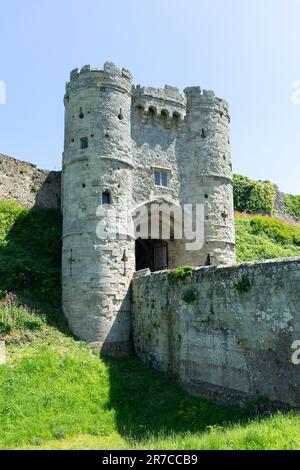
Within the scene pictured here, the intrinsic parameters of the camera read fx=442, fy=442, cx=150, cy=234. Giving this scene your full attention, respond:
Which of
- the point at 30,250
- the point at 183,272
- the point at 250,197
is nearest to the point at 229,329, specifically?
the point at 183,272

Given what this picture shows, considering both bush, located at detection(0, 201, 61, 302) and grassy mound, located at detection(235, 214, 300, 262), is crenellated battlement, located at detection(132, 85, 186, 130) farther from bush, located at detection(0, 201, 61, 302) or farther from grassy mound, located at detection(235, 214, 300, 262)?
grassy mound, located at detection(235, 214, 300, 262)

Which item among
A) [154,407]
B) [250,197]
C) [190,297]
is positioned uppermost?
[250,197]

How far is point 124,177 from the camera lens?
20.9 metres

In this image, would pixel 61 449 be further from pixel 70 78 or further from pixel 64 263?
pixel 70 78

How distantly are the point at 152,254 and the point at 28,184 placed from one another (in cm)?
835

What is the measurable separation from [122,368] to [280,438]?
1048cm

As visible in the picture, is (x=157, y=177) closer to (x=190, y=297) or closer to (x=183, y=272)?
(x=183, y=272)

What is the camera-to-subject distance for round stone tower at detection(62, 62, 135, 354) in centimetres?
1897

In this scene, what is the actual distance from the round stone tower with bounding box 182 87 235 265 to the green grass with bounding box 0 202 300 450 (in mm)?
7486

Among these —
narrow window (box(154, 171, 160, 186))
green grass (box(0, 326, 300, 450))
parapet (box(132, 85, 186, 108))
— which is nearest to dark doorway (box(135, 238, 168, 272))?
narrow window (box(154, 171, 160, 186))

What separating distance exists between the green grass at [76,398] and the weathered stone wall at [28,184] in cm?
379

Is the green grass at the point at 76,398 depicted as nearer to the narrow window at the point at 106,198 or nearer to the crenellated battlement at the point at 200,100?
the narrow window at the point at 106,198

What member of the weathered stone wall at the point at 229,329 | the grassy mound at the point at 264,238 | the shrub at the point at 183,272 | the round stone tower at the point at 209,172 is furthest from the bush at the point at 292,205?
the shrub at the point at 183,272

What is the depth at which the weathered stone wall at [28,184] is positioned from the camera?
2512 centimetres
